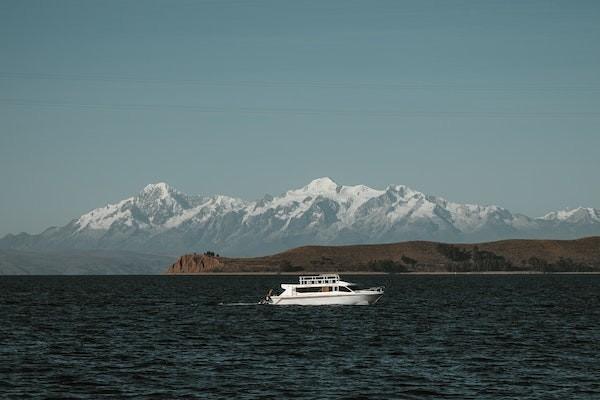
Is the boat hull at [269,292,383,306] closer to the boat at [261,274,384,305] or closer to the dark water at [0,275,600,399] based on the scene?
the boat at [261,274,384,305]

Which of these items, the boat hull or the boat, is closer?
the boat

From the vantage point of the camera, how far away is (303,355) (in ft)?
265

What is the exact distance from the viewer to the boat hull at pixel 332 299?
499 feet

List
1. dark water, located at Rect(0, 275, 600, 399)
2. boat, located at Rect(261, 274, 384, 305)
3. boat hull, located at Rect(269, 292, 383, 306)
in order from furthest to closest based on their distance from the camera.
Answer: boat hull, located at Rect(269, 292, 383, 306) < boat, located at Rect(261, 274, 384, 305) < dark water, located at Rect(0, 275, 600, 399)

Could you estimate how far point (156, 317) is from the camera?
12850 centimetres

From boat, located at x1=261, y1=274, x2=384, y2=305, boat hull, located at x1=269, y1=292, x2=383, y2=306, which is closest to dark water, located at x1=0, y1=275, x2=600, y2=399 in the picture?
boat, located at x1=261, y1=274, x2=384, y2=305

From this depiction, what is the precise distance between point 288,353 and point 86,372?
1896 centimetres

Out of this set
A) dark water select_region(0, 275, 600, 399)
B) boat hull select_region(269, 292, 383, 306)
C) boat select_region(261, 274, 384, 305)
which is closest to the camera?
dark water select_region(0, 275, 600, 399)

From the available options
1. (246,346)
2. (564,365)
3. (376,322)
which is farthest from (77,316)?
(564,365)

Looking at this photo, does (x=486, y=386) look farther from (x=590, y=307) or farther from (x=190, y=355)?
(x=590, y=307)

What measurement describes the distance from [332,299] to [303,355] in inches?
2835

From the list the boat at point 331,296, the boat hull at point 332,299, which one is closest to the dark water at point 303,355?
the boat at point 331,296

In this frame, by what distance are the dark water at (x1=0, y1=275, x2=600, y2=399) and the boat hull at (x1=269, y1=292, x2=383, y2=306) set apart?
57.0 feet

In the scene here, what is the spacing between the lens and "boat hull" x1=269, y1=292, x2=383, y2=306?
152 meters
